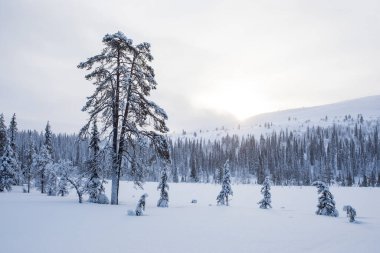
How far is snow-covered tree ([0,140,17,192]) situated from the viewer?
1960 inches

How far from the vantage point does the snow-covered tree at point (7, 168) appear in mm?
49794

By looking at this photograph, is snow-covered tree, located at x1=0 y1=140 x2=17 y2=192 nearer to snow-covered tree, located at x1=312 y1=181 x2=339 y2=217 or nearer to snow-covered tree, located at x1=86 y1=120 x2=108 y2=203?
snow-covered tree, located at x1=86 y1=120 x2=108 y2=203

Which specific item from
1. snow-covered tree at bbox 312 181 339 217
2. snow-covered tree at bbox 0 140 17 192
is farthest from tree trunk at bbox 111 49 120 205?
snow-covered tree at bbox 0 140 17 192

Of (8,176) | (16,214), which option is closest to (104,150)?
(16,214)

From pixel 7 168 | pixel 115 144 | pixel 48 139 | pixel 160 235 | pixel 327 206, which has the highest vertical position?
pixel 48 139

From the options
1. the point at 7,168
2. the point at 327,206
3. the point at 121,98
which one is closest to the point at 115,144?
the point at 121,98

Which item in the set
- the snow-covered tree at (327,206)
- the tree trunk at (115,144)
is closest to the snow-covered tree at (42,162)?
the tree trunk at (115,144)

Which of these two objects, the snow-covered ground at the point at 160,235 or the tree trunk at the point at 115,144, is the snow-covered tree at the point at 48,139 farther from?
the snow-covered ground at the point at 160,235

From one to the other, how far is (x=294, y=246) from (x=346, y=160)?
461 ft

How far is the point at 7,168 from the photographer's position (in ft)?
165

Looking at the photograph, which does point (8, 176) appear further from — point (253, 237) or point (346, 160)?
point (346, 160)

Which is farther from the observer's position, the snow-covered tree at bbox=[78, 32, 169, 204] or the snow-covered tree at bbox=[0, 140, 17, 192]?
the snow-covered tree at bbox=[0, 140, 17, 192]

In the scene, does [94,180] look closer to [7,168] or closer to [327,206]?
[327,206]

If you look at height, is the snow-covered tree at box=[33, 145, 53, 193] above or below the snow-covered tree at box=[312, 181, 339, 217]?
above
